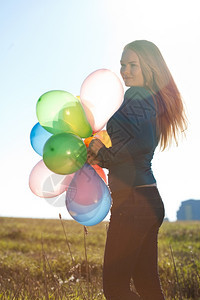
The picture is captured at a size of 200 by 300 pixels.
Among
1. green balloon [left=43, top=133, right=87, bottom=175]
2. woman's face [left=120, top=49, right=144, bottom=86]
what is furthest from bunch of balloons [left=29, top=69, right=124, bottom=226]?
woman's face [left=120, top=49, right=144, bottom=86]

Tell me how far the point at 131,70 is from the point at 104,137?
525mm

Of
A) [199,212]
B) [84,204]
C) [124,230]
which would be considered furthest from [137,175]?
[199,212]

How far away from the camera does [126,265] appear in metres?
1.91

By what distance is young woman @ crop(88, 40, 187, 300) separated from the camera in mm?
1905

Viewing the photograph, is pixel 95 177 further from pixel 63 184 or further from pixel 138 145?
pixel 138 145

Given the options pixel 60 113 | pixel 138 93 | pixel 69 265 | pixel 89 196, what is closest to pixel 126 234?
pixel 89 196

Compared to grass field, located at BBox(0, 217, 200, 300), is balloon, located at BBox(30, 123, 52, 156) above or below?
above

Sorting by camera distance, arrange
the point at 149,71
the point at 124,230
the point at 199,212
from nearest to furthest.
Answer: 1. the point at 124,230
2. the point at 149,71
3. the point at 199,212

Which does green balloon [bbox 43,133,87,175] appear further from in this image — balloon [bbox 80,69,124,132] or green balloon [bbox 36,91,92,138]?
balloon [bbox 80,69,124,132]

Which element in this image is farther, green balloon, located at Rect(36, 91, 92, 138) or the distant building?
the distant building

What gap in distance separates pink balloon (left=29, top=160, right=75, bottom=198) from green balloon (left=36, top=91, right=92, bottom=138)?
0.91ft

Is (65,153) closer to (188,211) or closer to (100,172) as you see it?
(100,172)

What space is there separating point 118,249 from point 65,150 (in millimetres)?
623

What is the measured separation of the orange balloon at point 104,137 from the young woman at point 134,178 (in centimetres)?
34
